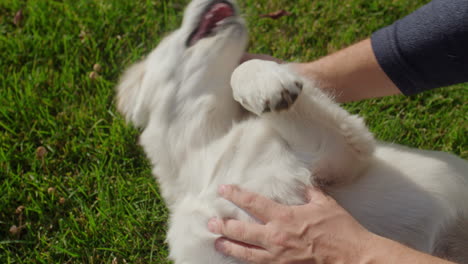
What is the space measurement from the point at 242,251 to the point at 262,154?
1.45 ft

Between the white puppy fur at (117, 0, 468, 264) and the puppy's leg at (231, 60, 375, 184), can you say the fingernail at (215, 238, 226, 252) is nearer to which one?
the white puppy fur at (117, 0, 468, 264)

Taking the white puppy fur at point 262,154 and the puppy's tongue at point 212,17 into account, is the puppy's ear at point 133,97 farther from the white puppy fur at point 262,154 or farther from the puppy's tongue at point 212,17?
the puppy's tongue at point 212,17

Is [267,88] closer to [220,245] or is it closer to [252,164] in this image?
[252,164]

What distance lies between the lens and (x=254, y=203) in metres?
1.76

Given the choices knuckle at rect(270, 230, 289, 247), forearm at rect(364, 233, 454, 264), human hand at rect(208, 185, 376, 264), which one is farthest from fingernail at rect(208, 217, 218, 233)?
forearm at rect(364, 233, 454, 264)

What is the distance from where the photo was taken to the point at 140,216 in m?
2.70

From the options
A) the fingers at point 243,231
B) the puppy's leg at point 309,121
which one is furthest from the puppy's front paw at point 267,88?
the fingers at point 243,231

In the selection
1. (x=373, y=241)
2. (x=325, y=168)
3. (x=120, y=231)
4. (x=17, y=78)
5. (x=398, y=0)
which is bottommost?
(x=120, y=231)

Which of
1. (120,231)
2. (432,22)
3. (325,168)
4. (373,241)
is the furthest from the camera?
(120,231)

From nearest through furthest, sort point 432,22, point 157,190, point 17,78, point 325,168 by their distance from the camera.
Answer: point 325,168, point 432,22, point 157,190, point 17,78

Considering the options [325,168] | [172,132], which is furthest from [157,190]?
[325,168]

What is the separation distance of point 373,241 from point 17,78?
9.79 feet

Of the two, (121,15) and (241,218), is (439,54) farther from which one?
(121,15)

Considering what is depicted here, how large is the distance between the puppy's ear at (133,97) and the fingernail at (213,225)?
2.25 ft
